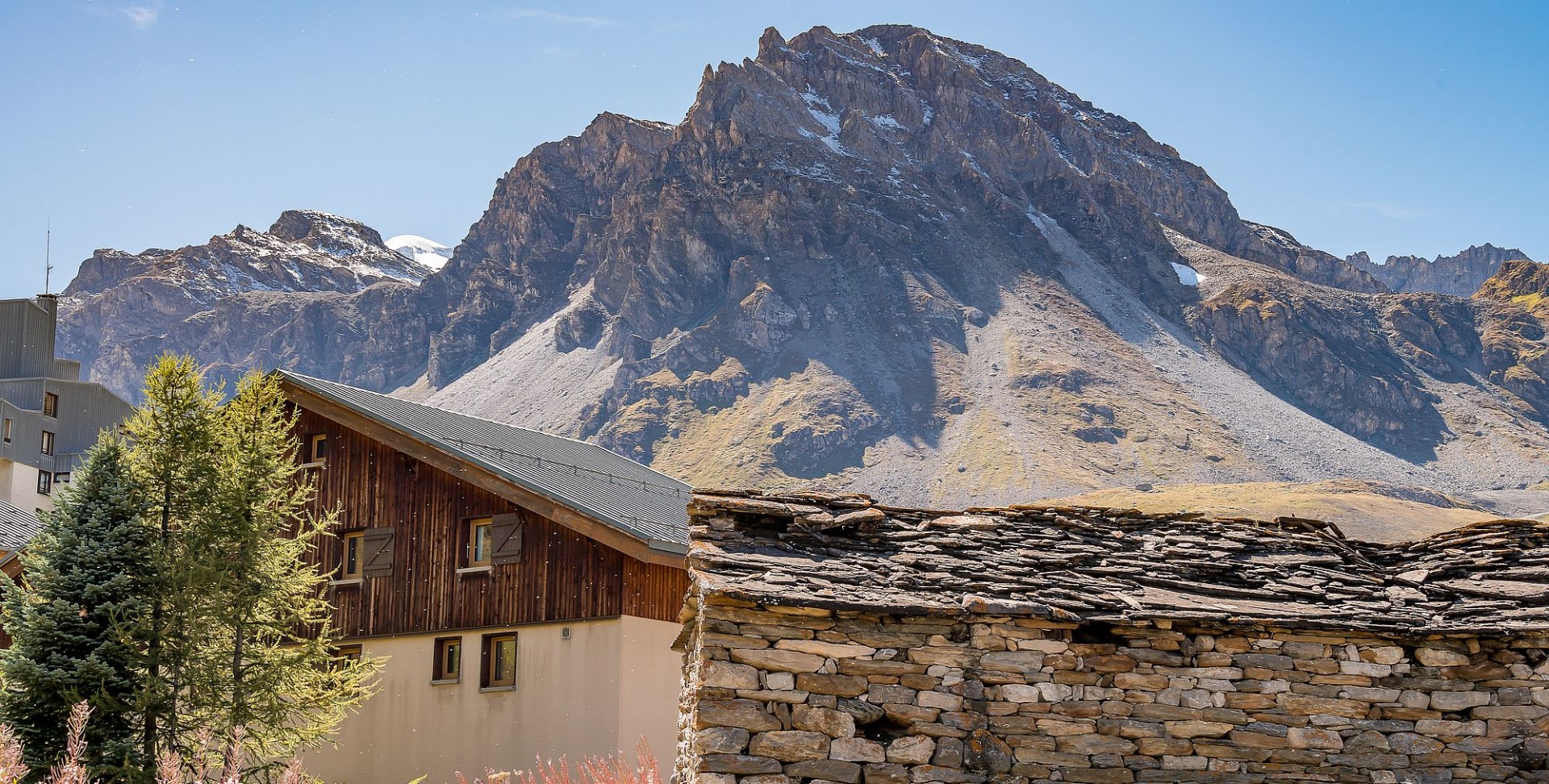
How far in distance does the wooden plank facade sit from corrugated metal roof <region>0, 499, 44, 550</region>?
538 centimetres

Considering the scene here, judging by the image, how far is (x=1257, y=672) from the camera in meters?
11.1

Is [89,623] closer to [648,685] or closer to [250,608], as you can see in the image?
[250,608]

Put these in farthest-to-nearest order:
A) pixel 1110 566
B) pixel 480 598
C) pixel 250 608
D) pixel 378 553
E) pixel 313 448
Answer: pixel 313 448 < pixel 378 553 < pixel 480 598 < pixel 250 608 < pixel 1110 566

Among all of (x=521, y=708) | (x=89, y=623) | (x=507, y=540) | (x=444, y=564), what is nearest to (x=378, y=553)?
(x=444, y=564)

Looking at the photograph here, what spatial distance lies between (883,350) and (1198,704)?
176 metres

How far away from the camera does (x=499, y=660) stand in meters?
21.5

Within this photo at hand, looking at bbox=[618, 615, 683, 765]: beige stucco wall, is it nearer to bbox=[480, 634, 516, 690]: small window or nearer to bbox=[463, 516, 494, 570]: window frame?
bbox=[480, 634, 516, 690]: small window

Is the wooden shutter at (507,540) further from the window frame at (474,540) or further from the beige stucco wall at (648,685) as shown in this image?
the beige stucco wall at (648,685)

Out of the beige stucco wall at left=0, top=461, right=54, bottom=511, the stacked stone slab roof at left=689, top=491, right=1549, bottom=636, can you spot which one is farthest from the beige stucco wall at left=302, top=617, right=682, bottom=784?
the beige stucco wall at left=0, top=461, right=54, bottom=511

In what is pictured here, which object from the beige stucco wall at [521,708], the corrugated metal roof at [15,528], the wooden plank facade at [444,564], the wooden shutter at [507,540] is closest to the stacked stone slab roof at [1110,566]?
the wooden plank facade at [444,564]

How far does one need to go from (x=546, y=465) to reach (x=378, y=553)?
339 centimetres

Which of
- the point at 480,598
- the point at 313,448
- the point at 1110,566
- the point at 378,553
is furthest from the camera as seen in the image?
the point at 313,448

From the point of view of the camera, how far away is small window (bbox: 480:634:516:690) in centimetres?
2131

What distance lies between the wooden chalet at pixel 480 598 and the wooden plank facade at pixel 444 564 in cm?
3
